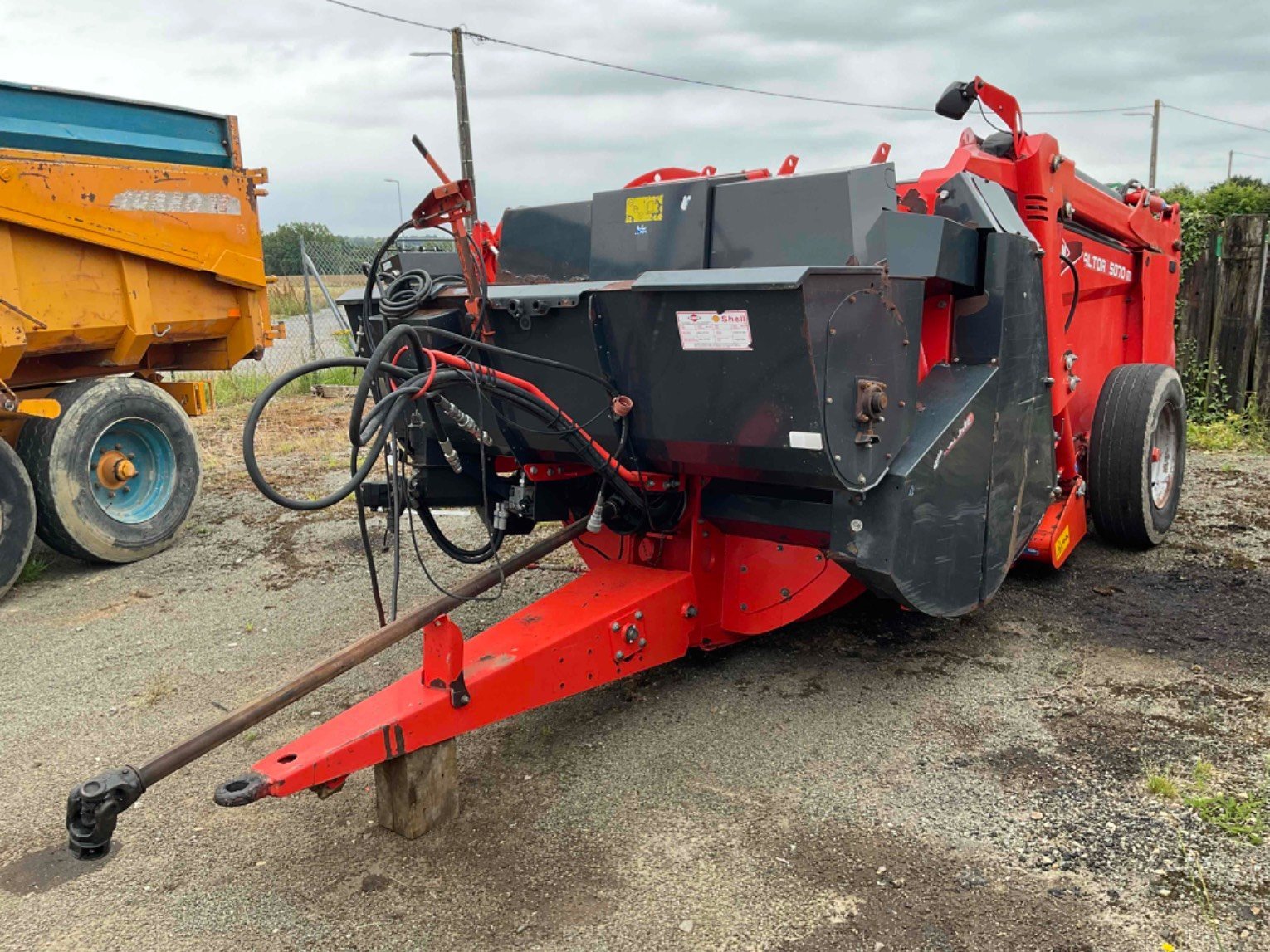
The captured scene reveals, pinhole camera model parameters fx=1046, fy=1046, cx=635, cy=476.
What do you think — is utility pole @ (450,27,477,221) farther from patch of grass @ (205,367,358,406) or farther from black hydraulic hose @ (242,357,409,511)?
black hydraulic hose @ (242,357,409,511)

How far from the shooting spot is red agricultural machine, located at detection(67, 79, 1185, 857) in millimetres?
2826

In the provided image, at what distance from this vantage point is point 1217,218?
873 centimetres

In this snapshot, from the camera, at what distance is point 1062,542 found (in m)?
4.55

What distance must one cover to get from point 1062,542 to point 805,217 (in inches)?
84.7

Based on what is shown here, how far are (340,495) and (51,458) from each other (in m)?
3.96

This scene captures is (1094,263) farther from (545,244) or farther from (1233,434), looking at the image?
(1233,434)

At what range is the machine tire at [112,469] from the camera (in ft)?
18.6

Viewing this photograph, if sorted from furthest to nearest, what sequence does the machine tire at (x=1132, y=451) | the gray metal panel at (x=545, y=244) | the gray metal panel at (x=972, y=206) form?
1. the machine tire at (x=1132, y=451)
2. the gray metal panel at (x=545, y=244)
3. the gray metal panel at (x=972, y=206)

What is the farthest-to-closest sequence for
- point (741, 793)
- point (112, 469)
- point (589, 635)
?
point (112, 469)
point (589, 635)
point (741, 793)

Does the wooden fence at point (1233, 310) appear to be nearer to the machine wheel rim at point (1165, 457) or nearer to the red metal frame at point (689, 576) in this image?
the machine wheel rim at point (1165, 457)

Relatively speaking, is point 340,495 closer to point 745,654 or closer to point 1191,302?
point 745,654

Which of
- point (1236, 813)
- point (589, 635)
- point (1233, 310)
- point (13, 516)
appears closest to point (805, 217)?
point (589, 635)

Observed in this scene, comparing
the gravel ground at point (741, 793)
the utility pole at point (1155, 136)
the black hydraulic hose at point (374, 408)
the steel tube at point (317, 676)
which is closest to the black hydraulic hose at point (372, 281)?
the black hydraulic hose at point (374, 408)

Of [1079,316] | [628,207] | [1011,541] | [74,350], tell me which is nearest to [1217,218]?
[1079,316]
